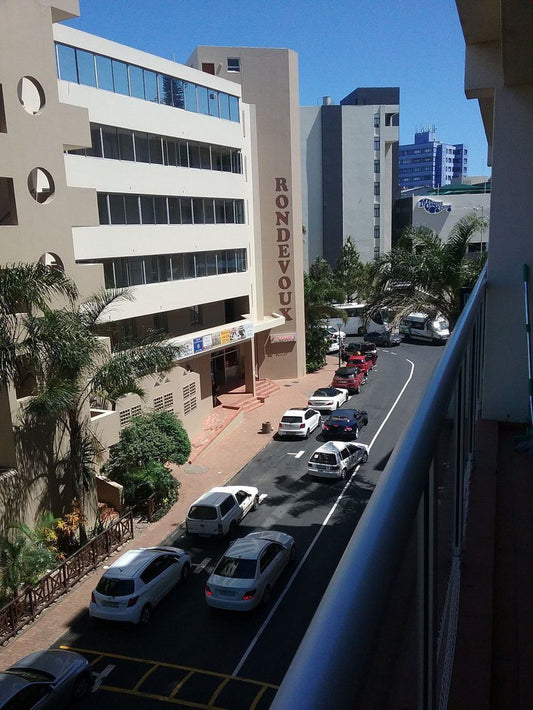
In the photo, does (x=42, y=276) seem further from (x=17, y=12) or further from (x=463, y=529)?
(x=463, y=529)

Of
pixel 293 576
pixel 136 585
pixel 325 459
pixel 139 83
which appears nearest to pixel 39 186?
pixel 139 83

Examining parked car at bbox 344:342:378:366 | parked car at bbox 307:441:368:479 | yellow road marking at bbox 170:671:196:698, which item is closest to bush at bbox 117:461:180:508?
parked car at bbox 307:441:368:479

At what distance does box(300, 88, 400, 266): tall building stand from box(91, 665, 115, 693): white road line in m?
58.9

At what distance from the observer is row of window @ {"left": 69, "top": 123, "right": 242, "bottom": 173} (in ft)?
78.1

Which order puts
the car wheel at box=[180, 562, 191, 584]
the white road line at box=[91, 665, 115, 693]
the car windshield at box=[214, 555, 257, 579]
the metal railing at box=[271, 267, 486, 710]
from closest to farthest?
the metal railing at box=[271, 267, 486, 710]
the white road line at box=[91, 665, 115, 693]
the car windshield at box=[214, 555, 257, 579]
the car wheel at box=[180, 562, 191, 584]

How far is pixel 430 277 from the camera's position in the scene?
55.2ft

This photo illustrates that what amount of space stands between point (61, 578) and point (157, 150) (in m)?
17.6

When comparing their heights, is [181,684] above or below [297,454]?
above

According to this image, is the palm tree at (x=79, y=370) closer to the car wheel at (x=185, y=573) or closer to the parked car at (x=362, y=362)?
the car wheel at (x=185, y=573)

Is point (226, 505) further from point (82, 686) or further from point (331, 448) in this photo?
point (82, 686)

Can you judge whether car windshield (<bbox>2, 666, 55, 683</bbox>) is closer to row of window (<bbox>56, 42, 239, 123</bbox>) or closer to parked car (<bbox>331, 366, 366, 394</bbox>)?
row of window (<bbox>56, 42, 239, 123</bbox>)

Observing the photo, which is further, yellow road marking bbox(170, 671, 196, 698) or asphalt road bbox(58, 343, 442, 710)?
asphalt road bbox(58, 343, 442, 710)

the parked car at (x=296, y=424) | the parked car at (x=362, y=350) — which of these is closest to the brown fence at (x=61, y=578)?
the parked car at (x=296, y=424)

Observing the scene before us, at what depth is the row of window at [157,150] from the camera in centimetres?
2381
